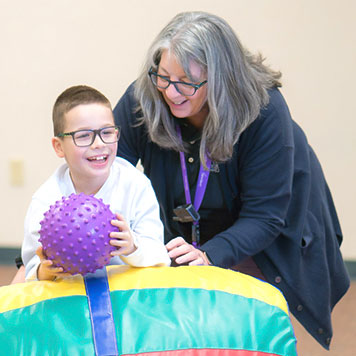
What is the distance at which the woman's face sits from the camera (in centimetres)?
166

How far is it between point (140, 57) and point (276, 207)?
1.72m

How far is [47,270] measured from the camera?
129 cm

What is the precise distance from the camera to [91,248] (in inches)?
47.6

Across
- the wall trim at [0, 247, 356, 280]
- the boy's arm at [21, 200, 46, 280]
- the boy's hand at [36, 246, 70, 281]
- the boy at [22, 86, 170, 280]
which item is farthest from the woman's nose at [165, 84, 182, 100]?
the wall trim at [0, 247, 356, 280]

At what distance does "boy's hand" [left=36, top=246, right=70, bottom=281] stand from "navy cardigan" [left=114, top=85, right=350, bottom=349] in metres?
0.52

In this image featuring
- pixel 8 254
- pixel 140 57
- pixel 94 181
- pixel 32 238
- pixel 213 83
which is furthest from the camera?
pixel 8 254

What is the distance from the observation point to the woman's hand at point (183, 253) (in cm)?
156

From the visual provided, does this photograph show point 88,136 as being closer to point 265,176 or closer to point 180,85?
point 180,85

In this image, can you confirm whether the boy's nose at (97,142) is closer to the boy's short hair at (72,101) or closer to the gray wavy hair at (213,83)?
the boy's short hair at (72,101)

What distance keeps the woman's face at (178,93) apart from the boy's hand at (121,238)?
1.71 ft

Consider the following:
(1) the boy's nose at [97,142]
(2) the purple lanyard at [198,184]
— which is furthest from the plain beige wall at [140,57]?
(1) the boy's nose at [97,142]

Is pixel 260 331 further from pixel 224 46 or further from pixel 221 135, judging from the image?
pixel 224 46

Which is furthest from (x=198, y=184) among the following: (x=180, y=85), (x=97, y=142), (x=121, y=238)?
(x=121, y=238)

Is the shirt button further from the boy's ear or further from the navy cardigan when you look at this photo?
the boy's ear
